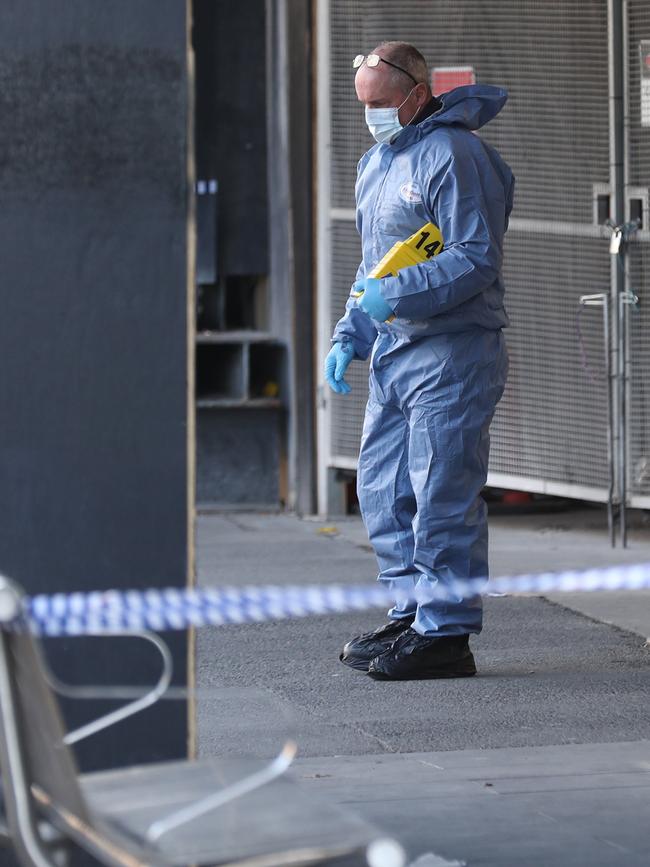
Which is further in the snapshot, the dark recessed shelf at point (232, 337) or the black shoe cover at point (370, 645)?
the dark recessed shelf at point (232, 337)

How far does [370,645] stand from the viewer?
5645 mm

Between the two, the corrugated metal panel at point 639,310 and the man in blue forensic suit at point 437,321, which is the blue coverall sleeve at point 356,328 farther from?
the corrugated metal panel at point 639,310

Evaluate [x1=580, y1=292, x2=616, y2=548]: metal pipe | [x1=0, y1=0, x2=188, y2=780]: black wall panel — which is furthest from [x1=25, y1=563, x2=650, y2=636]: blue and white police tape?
[x1=580, y1=292, x2=616, y2=548]: metal pipe

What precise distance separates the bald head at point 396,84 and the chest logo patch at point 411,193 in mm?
223

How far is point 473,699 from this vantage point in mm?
5141

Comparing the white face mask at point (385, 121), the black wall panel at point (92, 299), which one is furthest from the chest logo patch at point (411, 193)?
the black wall panel at point (92, 299)

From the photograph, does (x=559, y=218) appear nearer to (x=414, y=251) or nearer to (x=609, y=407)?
(x=609, y=407)

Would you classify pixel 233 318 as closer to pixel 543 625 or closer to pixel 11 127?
pixel 543 625

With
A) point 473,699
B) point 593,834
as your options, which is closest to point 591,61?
point 473,699

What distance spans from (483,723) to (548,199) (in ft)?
14.5

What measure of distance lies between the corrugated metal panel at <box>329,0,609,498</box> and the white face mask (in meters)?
3.30

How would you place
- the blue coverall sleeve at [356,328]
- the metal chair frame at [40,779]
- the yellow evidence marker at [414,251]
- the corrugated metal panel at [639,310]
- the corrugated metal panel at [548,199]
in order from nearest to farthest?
the metal chair frame at [40,779]
the yellow evidence marker at [414,251]
the blue coverall sleeve at [356,328]
the corrugated metal panel at [639,310]
the corrugated metal panel at [548,199]

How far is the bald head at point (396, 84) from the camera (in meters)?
5.38

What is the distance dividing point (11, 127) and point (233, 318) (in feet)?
25.2
